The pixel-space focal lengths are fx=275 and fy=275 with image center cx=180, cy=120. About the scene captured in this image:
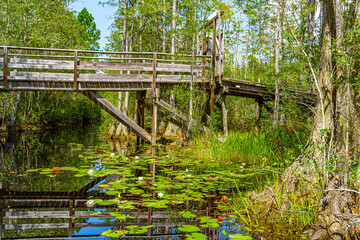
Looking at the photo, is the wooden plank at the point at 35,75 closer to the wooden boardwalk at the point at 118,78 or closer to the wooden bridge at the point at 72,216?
the wooden boardwalk at the point at 118,78

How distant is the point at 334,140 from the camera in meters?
3.17

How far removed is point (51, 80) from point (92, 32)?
110 ft

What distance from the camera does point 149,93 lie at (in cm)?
949

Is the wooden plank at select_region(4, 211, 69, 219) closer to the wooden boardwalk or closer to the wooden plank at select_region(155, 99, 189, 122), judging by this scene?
the wooden boardwalk

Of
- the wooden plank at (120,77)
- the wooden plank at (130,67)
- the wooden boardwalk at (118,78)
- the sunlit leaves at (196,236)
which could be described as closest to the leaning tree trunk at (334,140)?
the sunlit leaves at (196,236)

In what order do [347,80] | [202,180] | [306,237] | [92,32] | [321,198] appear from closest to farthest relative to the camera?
[306,237] → [321,198] → [347,80] → [202,180] → [92,32]

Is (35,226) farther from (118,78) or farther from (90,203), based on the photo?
(118,78)

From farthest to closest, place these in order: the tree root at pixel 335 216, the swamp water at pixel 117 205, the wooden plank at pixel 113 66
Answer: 1. the wooden plank at pixel 113 66
2. the swamp water at pixel 117 205
3. the tree root at pixel 335 216

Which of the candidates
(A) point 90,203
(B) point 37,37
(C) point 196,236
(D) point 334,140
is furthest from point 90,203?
(B) point 37,37

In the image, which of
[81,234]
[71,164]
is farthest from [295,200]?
[71,164]

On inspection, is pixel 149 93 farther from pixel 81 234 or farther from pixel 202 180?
pixel 81 234

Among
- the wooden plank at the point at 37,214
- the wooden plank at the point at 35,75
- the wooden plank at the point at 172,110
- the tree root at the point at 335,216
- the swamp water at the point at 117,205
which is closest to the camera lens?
the tree root at the point at 335,216

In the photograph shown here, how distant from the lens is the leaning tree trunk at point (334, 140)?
2.71 metres

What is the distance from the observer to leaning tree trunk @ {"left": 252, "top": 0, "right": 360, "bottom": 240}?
271cm
